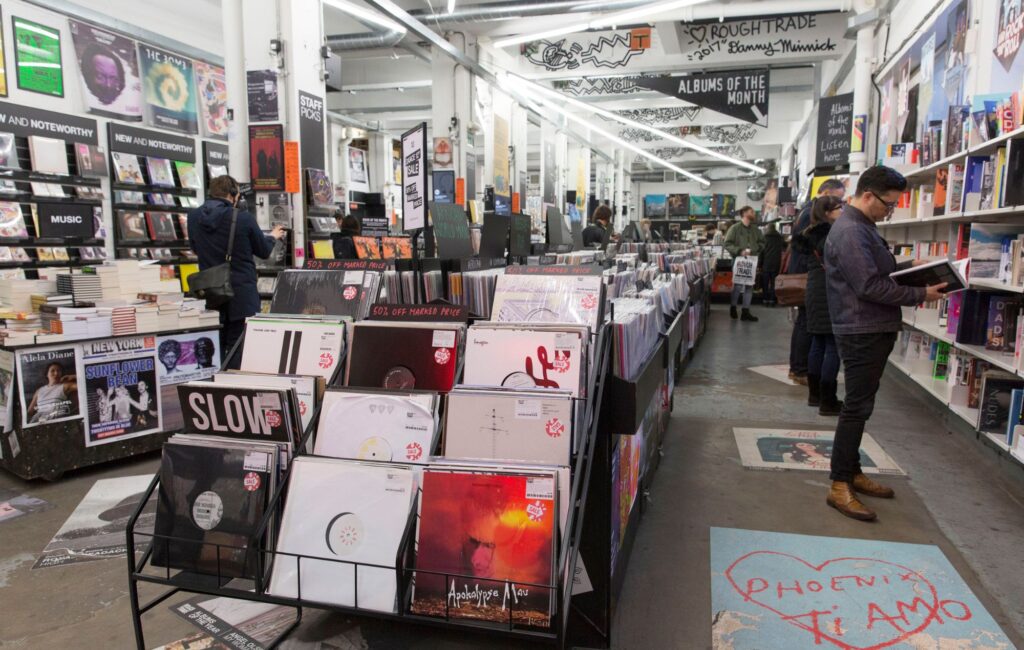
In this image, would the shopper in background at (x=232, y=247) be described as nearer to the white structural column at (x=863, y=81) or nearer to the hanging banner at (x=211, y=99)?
the hanging banner at (x=211, y=99)

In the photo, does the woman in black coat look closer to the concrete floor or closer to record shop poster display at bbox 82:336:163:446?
the concrete floor

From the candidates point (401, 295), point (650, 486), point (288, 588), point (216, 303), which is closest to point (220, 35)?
point (216, 303)

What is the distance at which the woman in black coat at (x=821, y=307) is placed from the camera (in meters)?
4.34

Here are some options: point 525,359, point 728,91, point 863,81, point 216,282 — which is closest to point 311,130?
point 216,282

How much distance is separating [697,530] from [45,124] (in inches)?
286

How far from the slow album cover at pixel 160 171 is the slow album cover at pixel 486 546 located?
765 cm

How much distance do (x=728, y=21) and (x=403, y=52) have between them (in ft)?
17.5

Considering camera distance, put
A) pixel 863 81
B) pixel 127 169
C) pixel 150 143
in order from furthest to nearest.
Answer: pixel 150 143 → pixel 863 81 → pixel 127 169

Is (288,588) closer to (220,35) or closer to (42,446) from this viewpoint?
(42,446)

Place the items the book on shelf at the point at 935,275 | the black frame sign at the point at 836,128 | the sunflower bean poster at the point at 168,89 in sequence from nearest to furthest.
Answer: the book on shelf at the point at 935,275 → the sunflower bean poster at the point at 168,89 → the black frame sign at the point at 836,128

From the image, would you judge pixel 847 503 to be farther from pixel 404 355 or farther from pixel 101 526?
pixel 101 526

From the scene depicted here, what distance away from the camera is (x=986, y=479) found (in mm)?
3389

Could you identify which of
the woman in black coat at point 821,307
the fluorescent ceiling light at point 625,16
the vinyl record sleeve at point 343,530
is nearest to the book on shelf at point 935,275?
the woman in black coat at point 821,307

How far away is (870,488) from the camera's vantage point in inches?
124
